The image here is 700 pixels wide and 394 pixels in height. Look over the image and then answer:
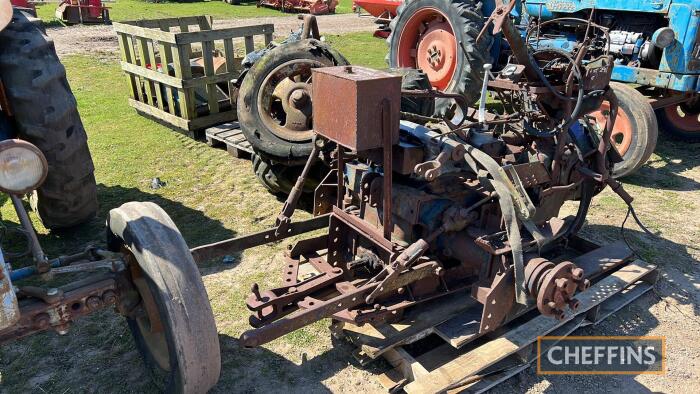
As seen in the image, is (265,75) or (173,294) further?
(265,75)

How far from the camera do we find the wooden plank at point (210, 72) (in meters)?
6.09

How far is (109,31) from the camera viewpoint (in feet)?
47.9

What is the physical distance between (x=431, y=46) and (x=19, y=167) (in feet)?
19.7

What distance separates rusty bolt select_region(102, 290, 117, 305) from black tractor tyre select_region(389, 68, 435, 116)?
107 inches

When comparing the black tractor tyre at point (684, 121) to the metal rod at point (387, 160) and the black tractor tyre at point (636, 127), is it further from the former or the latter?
the metal rod at point (387, 160)

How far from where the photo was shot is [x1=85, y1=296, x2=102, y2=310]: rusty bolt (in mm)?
2264

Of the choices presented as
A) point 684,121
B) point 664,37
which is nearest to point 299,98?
point 664,37

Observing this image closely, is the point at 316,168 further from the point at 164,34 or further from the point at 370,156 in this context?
the point at 164,34

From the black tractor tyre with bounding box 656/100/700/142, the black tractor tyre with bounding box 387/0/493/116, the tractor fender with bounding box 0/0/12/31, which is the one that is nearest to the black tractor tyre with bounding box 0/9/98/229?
the tractor fender with bounding box 0/0/12/31

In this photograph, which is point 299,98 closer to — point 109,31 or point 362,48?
point 362,48

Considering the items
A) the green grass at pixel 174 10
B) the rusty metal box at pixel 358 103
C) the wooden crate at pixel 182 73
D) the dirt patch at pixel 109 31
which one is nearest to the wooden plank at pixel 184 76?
the wooden crate at pixel 182 73

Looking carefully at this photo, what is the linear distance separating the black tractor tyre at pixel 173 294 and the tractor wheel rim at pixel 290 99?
7.14 feet

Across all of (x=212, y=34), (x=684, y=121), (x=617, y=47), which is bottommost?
(x=684, y=121)

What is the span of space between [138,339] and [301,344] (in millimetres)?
923
